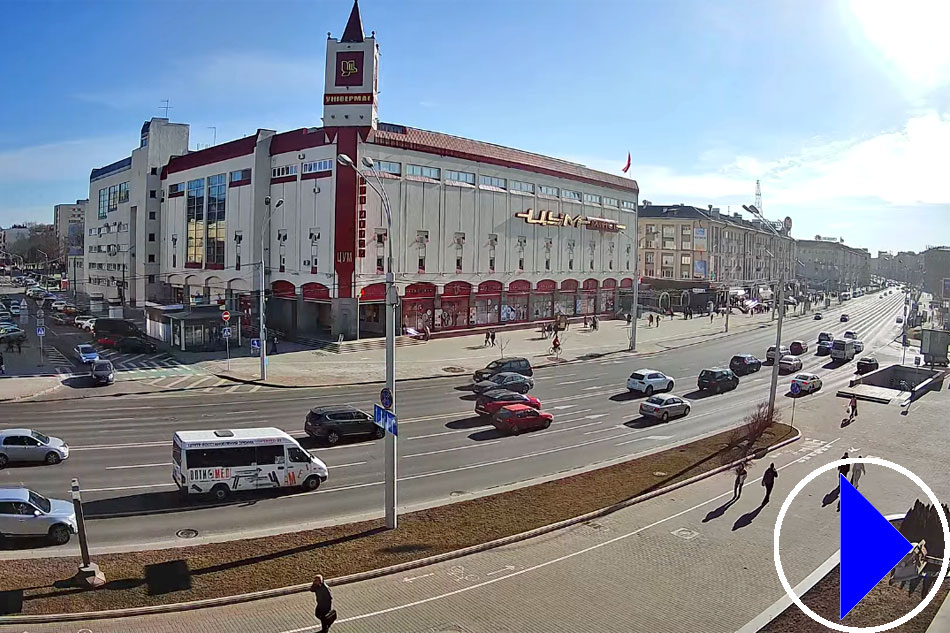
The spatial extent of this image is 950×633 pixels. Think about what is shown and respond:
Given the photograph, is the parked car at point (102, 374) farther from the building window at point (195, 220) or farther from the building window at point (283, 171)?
the building window at point (195, 220)

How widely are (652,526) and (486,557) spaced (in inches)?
214

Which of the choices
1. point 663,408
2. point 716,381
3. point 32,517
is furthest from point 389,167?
point 32,517

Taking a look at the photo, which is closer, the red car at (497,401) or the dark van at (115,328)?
the red car at (497,401)

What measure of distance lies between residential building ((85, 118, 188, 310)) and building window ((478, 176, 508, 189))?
4102cm

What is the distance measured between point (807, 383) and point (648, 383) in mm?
13120

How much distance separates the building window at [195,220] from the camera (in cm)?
7731

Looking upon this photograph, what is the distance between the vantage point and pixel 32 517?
17.1 m

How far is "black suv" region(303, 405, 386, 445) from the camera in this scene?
91.2 feet

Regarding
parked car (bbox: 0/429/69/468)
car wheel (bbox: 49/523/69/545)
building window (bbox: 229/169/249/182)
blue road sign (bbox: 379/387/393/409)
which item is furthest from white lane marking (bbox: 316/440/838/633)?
building window (bbox: 229/169/249/182)

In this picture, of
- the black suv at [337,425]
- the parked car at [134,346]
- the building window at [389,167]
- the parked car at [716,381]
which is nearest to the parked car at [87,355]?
the parked car at [134,346]

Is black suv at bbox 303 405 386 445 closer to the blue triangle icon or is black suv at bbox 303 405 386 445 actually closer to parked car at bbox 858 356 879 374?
the blue triangle icon

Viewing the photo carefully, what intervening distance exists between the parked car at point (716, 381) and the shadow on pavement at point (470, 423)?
17.5m

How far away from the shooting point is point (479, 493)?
73.0 feet

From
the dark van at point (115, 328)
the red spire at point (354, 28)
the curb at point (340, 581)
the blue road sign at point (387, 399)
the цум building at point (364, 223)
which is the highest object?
the red spire at point (354, 28)
